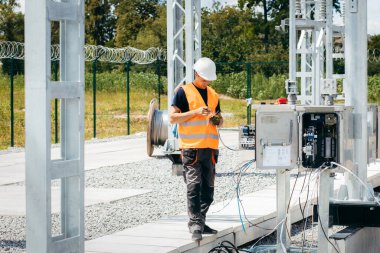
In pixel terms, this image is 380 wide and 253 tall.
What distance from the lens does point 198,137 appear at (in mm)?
10695

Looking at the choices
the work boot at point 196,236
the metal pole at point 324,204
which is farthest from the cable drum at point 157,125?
the metal pole at point 324,204

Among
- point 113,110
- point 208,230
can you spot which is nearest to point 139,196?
point 208,230

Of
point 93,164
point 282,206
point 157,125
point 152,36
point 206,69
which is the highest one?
point 152,36

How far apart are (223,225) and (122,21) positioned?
72.7 meters

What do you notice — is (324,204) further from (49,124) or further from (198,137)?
(49,124)

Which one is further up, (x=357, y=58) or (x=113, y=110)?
(x=357, y=58)

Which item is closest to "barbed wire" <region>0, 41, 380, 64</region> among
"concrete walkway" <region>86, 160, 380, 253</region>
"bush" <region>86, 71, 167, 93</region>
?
"bush" <region>86, 71, 167, 93</region>

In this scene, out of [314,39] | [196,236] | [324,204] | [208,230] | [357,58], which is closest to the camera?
[324,204]

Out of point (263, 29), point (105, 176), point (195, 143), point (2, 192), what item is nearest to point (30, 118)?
point (195, 143)

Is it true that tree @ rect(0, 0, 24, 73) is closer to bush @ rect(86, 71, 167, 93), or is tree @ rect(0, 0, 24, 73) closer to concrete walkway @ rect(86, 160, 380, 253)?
bush @ rect(86, 71, 167, 93)

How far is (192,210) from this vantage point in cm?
1060

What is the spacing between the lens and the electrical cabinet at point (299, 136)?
9516 mm

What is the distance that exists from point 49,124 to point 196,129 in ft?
10.00

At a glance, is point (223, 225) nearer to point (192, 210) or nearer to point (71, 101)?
point (192, 210)
